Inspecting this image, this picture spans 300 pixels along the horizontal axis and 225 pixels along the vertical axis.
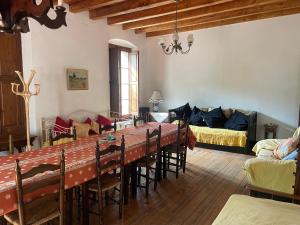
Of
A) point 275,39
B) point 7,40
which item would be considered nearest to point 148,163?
point 7,40

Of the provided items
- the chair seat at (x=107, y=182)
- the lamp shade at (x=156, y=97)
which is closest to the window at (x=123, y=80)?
the lamp shade at (x=156, y=97)

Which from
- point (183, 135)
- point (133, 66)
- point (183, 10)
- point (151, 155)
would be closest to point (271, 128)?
point (183, 135)

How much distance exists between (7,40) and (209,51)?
4327 millimetres

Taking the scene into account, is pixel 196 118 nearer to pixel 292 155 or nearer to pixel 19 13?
pixel 292 155

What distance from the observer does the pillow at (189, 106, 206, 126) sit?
18.2ft

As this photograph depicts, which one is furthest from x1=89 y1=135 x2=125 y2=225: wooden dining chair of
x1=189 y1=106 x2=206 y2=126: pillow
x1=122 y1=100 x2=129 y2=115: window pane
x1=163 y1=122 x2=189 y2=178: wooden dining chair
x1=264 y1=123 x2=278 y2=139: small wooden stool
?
x1=264 y1=123 x2=278 y2=139: small wooden stool

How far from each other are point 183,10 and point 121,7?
3.71 feet

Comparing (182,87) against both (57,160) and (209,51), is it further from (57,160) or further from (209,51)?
(57,160)

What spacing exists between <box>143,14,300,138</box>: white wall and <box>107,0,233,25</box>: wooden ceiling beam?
6.01ft

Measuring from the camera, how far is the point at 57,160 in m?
2.24

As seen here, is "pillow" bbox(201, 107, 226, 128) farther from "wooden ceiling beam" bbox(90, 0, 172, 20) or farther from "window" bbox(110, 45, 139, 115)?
"wooden ceiling beam" bbox(90, 0, 172, 20)

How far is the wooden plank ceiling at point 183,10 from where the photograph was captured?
397cm

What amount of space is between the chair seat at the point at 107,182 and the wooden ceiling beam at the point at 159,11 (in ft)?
10.1

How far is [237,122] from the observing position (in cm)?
500
